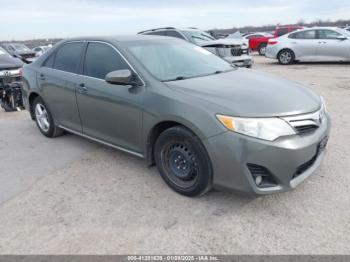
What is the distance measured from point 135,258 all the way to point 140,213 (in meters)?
0.62

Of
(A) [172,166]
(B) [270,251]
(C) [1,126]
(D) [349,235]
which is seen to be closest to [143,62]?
(A) [172,166]

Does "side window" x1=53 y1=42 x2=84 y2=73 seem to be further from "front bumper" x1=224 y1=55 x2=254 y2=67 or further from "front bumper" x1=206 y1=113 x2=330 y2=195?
"front bumper" x1=224 y1=55 x2=254 y2=67

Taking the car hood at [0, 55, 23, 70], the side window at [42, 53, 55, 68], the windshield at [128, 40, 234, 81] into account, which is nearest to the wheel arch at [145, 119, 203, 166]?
the windshield at [128, 40, 234, 81]

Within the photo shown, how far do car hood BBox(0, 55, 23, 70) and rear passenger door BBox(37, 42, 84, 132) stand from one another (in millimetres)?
3451

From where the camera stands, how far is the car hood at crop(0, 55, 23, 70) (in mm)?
7868

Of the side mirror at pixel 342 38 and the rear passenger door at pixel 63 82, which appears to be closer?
the rear passenger door at pixel 63 82

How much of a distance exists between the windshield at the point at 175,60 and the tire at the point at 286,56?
10606 millimetres

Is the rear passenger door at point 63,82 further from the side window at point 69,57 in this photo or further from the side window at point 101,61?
the side window at point 101,61

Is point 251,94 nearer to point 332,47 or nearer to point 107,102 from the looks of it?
point 107,102

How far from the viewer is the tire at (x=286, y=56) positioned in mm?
13944

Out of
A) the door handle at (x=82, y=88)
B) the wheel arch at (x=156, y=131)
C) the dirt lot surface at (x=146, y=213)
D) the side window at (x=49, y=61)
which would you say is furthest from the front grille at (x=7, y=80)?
the wheel arch at (x=156, y=131)

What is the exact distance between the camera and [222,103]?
2961 mm

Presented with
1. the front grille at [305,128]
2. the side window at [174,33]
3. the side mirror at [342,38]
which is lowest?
the front grille at [305,128]

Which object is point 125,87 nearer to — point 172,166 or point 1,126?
point 172,166
